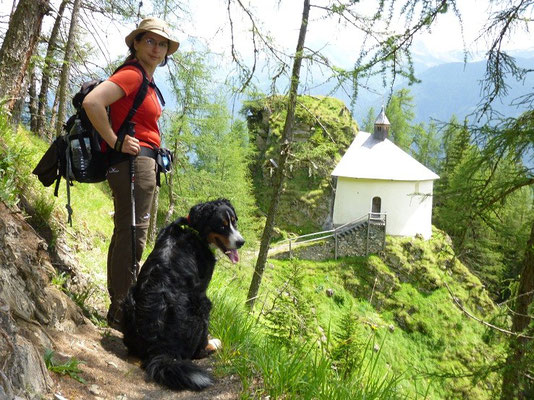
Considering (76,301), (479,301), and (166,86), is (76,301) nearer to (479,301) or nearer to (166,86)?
(166,86)

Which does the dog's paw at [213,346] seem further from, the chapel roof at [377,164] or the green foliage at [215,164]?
the chapel roof at [377,164]

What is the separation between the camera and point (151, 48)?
2.95 m

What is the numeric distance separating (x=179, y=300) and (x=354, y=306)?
1716 cm

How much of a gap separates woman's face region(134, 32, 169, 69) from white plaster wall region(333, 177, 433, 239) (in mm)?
25917

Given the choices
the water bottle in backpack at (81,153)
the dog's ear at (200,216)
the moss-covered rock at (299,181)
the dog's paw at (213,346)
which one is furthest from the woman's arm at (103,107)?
the moss-covered rock at (299,181)

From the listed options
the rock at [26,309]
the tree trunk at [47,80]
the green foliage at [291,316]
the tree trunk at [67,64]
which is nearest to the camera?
the rock at [26,309]

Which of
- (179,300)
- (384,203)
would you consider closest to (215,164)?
(384,203)

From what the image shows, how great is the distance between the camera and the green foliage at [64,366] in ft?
6.97

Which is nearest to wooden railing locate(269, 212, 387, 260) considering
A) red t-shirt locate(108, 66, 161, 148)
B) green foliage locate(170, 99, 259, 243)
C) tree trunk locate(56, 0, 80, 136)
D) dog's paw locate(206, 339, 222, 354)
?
green foliage locate(170, 99, 259, 243)

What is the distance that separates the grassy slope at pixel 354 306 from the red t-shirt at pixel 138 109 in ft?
4.36

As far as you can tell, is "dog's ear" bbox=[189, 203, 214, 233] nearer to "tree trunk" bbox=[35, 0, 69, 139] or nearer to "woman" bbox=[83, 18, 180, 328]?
"woman" bbox=[83, 18, 180, 328]

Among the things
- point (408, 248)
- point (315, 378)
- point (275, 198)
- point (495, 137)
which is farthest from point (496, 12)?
point (408, 248)

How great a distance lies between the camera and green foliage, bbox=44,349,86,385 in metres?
2.12

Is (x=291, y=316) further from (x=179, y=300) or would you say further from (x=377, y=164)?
(x=377, y=164)
